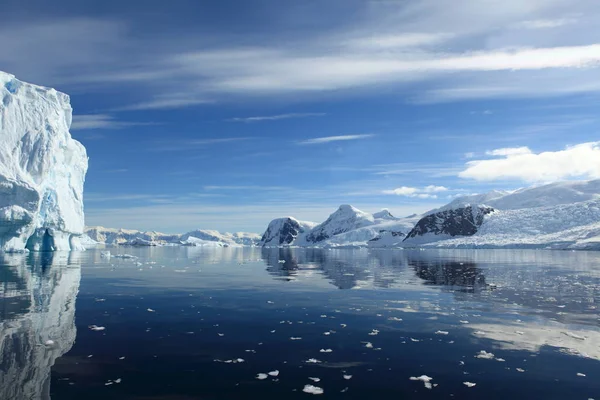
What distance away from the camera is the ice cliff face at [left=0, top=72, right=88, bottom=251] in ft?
214

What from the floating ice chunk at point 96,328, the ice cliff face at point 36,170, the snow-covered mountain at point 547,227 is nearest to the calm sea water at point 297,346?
the floating ice chunk at point 96,328

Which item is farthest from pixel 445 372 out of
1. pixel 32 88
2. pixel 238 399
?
pixel 32 88

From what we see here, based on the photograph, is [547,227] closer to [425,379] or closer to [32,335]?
[425,379]

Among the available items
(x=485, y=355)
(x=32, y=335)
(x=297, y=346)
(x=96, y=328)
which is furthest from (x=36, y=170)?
(x=485, y=355)

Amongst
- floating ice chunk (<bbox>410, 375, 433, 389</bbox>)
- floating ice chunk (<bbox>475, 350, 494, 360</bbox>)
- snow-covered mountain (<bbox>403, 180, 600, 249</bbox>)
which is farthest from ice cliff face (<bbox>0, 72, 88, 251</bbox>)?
snow-covered mountain (<bbox>403, 180, 600, 249</bbox>)

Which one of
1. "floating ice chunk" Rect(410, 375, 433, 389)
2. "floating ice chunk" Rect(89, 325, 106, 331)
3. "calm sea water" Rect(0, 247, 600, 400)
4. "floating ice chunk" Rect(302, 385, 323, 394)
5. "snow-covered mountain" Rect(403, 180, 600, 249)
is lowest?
A: "floating ice chunk" Rect(410, 375, 433, 389)

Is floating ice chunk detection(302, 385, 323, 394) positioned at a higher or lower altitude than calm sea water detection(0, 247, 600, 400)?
lower

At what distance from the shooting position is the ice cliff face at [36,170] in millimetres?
65250

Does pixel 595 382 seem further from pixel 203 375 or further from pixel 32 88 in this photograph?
pixel 32 88

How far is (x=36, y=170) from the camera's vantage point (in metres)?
73.2

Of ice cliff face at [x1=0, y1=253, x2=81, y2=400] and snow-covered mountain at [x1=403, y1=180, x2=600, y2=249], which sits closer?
ice cliff face at [x1=0, y1=253, x2=81, y2=400]

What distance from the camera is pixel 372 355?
12.2m

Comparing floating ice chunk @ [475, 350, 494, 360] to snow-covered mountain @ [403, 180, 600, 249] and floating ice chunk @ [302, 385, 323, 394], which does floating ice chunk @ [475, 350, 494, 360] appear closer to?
floating ice chunk @ [302, 385, 323, 394]

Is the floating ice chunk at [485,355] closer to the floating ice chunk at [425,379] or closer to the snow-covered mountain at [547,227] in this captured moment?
the floating ice chunk at [425,379]
